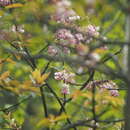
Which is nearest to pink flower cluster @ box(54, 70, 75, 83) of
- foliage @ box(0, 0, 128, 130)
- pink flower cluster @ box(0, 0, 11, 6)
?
foliage @ box(0, 0, 128, 130)

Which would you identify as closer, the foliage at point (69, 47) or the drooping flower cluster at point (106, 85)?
the foliage at point (69, 47)

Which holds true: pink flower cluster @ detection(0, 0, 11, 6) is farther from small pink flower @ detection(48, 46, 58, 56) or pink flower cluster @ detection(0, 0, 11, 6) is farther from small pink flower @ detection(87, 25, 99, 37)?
small pink flower @ detection(87, 25, 99, 37)

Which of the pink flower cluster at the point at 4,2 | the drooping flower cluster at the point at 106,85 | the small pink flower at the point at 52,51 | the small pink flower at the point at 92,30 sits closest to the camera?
the drooping flower cluster at the point at 106,85

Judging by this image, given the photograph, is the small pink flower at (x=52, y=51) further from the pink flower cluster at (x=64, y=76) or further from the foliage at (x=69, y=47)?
the pink flower cluster at (x=64, y=76)

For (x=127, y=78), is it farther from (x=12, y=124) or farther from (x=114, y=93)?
(x=12, y=124)

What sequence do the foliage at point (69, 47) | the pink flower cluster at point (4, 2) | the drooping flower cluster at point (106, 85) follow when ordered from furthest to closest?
1. the pink flower cluster at point (4, 2)
2. the drooping flower cluster at point (106, 85)
3. the foliage at point (69, 47)

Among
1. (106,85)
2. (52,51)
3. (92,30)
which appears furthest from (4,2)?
(106,85)

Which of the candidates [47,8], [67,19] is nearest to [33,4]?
[47,8]

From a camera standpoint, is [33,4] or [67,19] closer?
[33,4]

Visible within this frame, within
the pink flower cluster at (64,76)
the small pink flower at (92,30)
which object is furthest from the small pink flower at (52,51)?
the small pink flower at (92,30)

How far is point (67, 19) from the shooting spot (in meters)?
3.25

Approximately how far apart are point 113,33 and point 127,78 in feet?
21.8

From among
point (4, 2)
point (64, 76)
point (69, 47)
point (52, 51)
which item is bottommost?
point (64, 76)

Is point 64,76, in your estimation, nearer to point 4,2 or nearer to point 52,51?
point 52,51
